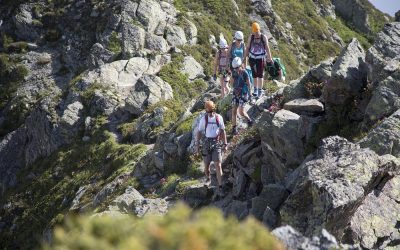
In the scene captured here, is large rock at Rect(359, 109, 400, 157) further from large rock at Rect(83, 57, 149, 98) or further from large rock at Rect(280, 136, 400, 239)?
large rock at Rect(83, 57, 149, 98)

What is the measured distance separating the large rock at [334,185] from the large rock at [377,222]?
23 cm

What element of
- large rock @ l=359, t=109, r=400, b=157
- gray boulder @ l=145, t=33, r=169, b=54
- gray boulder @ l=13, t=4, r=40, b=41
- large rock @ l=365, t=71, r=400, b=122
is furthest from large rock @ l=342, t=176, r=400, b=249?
gray boulder @ l=13, t=4, r=40, b=41

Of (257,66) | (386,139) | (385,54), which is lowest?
(257,66)

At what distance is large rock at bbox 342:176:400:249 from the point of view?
10.4 meters

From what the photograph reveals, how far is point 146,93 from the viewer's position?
31484 millimetres

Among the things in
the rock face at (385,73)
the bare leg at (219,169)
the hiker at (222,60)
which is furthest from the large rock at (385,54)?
the hiker at (222,60)

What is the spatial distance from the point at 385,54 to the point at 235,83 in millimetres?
5035

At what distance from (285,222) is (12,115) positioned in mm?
32153

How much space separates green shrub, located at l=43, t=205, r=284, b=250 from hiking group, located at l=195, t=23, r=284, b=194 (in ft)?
32.1

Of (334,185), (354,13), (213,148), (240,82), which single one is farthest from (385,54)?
(354,13)

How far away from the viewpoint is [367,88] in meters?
15.8

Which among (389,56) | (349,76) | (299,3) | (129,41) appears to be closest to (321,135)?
(349,76)

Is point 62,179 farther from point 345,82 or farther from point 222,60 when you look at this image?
point 345,82

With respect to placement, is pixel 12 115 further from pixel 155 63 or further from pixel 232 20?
pixel 232 20
